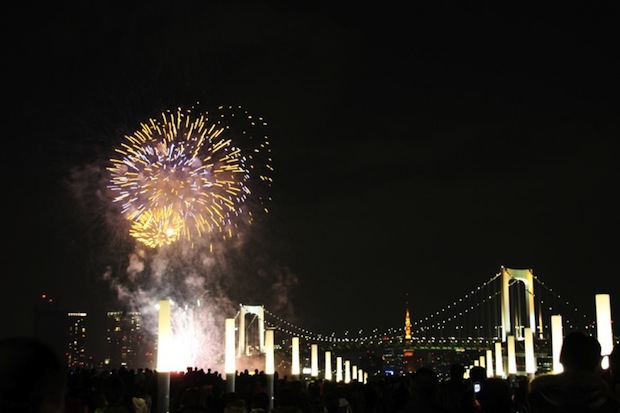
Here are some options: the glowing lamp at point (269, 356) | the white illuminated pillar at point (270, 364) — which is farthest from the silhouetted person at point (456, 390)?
the glowing lamp at point (269, 356)

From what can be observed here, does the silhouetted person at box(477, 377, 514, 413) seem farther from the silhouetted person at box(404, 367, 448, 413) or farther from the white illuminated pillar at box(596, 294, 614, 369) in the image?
the white illuminated pillar at box(596, 294, 614, 369)

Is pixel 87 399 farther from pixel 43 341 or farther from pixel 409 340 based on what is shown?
pixel 409 340

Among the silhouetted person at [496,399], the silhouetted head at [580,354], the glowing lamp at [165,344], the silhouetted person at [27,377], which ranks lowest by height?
the silhouetted person at [496,399]

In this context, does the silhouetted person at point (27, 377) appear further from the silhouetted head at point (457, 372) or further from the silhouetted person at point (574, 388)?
the silhouetted head at point (457, 372)

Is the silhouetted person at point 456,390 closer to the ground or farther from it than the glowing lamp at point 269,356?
closer to the ground

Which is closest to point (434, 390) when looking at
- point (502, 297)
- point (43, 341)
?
point (43, 341)

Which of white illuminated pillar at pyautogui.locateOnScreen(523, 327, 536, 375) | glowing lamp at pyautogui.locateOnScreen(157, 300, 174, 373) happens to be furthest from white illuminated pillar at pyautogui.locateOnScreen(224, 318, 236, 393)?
white illuminated pillar at pyautogui.locateOnScreen(523, 327, 536, 375)
